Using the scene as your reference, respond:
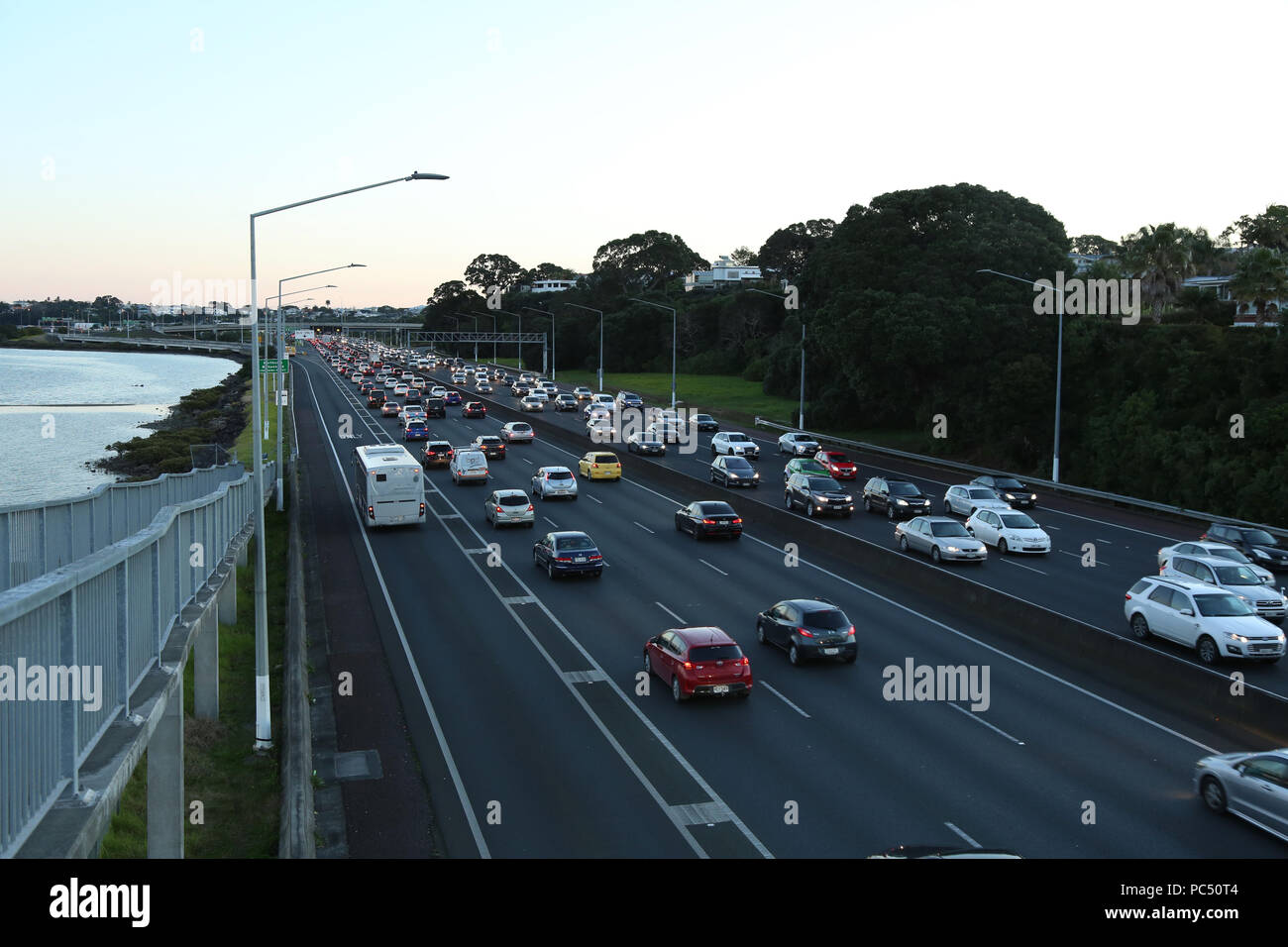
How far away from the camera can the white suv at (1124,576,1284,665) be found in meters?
22.5

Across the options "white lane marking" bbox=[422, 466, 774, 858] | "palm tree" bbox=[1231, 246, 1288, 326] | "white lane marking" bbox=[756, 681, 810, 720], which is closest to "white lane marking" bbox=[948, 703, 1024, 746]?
"white lane marking" bbox=[756, 681, 810, 720]

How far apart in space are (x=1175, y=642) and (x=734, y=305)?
118m

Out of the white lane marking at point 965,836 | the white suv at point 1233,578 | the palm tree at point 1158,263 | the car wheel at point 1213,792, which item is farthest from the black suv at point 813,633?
the palm tree at point 1158,263

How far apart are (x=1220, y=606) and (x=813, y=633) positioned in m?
8.81

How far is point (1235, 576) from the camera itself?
27.5 metres

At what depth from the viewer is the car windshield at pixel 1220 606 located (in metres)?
23.4

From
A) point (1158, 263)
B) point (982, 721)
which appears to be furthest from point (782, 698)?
point (1158, 263)

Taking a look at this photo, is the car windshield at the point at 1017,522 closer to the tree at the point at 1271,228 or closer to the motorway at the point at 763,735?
the motorway at the point at 763,735

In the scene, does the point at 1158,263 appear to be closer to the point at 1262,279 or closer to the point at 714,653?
the point at 1262,279

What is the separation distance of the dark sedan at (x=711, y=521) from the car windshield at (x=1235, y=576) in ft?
50.4

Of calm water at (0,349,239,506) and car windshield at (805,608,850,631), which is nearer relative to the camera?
car windshield at (805,608,850,631)

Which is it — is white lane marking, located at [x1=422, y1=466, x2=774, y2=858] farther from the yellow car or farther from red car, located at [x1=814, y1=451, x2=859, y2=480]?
red car, located at [x1=814, y1=451, x2=859, y2=480]

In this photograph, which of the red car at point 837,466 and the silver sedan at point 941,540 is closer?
the silver sedan at point 941,540

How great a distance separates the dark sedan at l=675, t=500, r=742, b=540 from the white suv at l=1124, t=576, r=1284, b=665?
1492 centimetres
